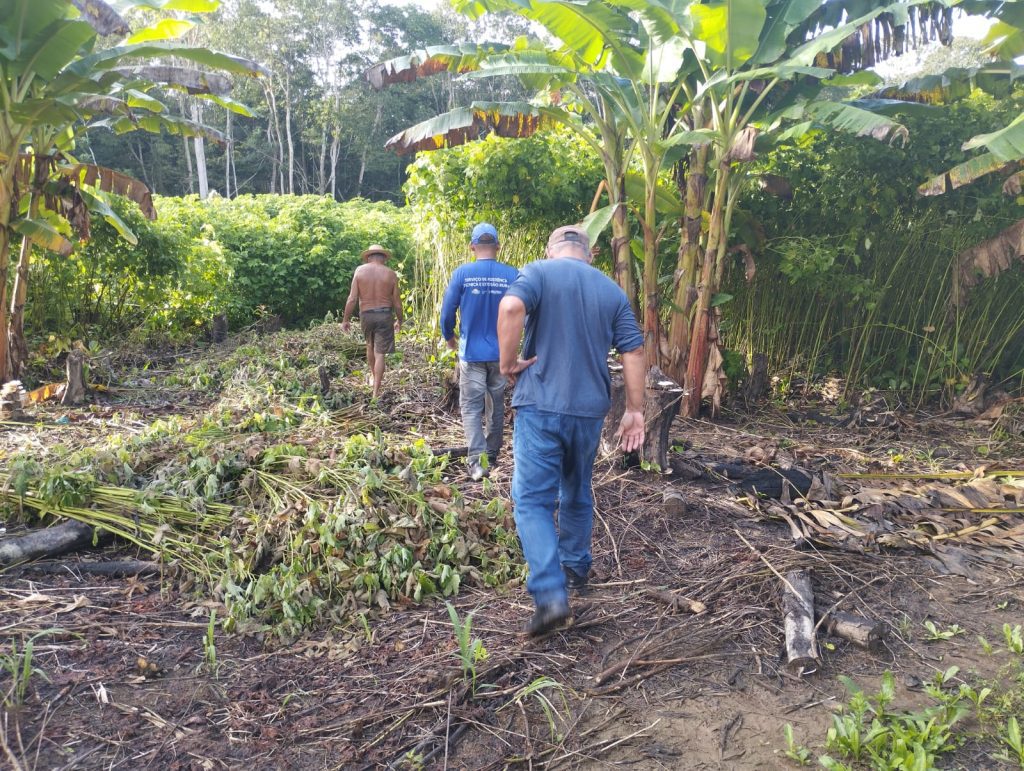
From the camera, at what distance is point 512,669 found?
327cm

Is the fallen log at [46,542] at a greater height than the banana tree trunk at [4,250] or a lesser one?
lesser

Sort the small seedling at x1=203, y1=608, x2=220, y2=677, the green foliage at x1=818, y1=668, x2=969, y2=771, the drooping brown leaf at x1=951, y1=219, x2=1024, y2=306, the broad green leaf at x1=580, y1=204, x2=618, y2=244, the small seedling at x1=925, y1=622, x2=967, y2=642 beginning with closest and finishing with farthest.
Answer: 1. the green foliage at x1=818, y1=668, x2=969, y2=771
2. the small seedling at x1=203, y1=608, x2=220, y2=677
3. the small seedling at x1=925, y1=622, x2=967, y2=642
4. the broad green leaf at x1=580, y1=204, x2=618, y2=244
5. the drooping brown leaf at x1=951, y1=219, x2=1024, y2=306

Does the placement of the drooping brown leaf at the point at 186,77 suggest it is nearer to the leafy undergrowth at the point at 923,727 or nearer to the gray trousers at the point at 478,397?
the gray trousers at the point at 478,397

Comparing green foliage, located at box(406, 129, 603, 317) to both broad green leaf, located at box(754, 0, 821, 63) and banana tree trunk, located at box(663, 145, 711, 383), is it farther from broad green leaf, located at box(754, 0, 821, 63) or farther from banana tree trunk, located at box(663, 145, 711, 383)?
broad green leaf, located at box(754, 0, 821, 63)

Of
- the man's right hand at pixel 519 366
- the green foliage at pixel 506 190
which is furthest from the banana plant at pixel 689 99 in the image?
the man's right hand at pixel 519 366

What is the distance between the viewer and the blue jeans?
3.48 metres

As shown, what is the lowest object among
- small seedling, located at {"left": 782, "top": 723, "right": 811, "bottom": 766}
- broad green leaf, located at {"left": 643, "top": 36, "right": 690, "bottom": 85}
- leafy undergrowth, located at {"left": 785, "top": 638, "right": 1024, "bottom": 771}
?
small seedling, located at {"left": 782, "top": 723, "right": 811, "bottom": 766}

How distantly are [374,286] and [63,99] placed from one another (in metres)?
4.00

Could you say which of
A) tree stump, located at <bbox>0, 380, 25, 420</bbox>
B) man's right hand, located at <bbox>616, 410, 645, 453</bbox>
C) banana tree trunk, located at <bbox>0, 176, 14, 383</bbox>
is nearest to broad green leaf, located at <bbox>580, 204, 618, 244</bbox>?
man's right hand, located at <bbox>616, 410, 645, 453</bbox>

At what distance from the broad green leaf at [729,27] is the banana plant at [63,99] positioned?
16.4ft

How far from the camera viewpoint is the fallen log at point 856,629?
3436 mm

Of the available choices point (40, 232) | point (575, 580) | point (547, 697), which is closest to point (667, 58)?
point (575, 580)

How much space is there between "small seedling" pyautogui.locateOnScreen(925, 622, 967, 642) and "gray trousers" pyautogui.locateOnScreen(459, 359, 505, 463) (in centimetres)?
321

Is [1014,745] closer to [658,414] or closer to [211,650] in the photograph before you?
[211,650]
